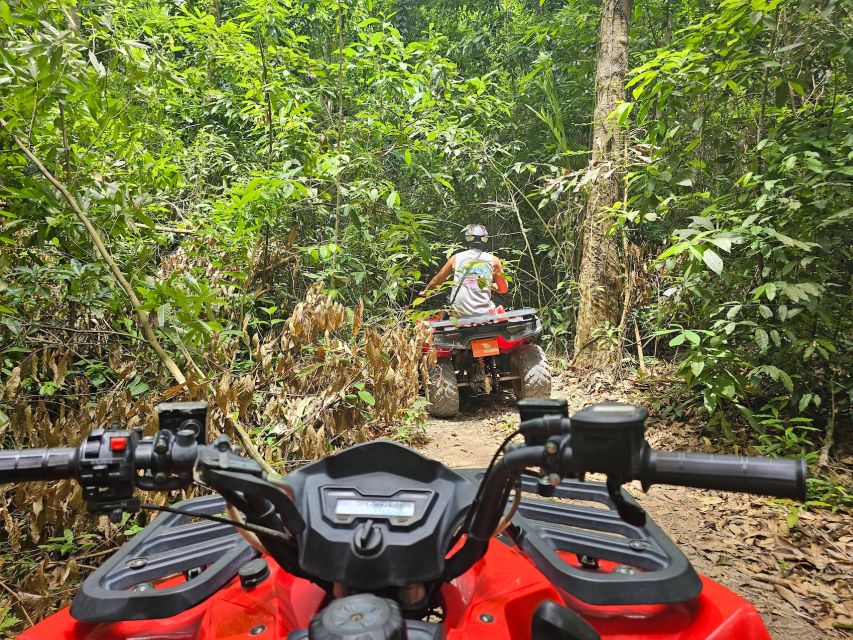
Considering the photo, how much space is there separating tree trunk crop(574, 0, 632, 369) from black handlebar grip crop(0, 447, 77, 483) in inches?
261

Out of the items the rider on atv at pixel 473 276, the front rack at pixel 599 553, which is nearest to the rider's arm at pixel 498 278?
the rider on atv at pixel 473 276

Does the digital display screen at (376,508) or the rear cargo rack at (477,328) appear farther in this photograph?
the rear cargo rack at (477,328)

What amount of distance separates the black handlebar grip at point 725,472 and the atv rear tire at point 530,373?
524 cm

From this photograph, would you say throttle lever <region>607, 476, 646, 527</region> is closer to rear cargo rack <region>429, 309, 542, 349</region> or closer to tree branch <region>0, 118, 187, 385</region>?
tree branch <region>0, 118, 187, 385</region>

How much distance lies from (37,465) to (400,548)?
2.17 ft

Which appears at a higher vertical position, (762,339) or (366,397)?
(762,339)

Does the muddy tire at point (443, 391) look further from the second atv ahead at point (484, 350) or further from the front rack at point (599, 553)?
the front rack at point (599, 553)

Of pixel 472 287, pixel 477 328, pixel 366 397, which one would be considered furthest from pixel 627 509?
pixel 472 287

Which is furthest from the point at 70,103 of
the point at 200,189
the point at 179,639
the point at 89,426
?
the point at 200,189

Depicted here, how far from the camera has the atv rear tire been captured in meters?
6.18

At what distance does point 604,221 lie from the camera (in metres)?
6.98

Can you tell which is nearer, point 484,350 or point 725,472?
point 725,472

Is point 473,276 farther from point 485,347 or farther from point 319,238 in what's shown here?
point 319,238

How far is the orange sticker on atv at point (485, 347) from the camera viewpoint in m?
6.11
